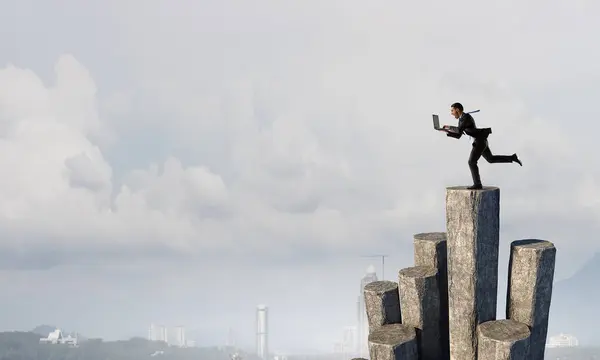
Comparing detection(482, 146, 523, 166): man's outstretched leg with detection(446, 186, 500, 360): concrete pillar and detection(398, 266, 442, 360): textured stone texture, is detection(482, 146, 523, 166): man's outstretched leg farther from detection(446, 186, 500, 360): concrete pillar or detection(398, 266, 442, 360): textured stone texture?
detection(398, 266, 442, 360): textured stone texture

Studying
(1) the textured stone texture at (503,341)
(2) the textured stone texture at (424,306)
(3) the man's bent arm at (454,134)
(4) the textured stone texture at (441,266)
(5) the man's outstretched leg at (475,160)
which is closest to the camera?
(1) the textured stone texture at (503,341)

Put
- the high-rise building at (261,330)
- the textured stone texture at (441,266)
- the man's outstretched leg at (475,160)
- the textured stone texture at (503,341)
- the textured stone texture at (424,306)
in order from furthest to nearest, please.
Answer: the high-rise building at (261,330) → the textured stone texture at (441,266) → the textured stone texture at (424,306) → the man's outstretched leg at (475,160) → the textured stone texture at (503,341)

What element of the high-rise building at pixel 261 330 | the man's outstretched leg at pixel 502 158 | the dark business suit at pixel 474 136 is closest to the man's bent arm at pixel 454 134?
the dark business suit at pixel 474 136

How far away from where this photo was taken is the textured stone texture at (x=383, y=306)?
11148mm

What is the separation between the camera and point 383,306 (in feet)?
36.6

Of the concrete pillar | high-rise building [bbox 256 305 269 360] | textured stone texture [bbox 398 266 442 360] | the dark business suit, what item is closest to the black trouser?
the dark business suit

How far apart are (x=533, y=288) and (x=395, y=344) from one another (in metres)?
1.86

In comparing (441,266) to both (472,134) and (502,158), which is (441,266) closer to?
(502,158)

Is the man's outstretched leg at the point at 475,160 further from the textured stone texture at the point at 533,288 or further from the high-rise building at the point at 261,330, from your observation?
the high-rise building at the point at 261,330

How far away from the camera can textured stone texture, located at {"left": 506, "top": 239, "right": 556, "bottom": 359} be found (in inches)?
399

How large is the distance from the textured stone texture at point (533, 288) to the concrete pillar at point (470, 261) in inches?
10.2

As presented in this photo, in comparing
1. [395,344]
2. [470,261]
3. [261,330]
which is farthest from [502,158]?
[261,330]

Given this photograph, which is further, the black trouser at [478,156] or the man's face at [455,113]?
the man's face at [455,113]

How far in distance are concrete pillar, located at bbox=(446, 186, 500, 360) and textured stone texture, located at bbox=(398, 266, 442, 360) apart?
1.29 ft
